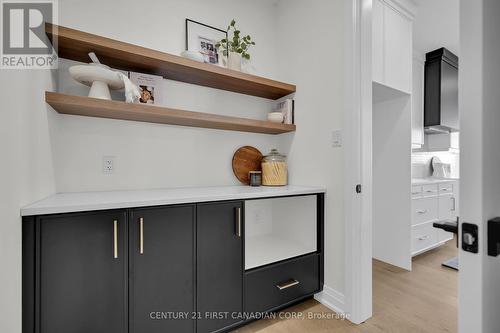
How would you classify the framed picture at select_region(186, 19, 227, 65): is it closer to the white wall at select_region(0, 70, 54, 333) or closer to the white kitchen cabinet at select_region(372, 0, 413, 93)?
the white wall at select_region(0, 70, 54, 333)

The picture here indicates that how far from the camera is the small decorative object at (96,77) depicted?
1347mm

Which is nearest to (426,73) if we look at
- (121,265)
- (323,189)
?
(323,189)

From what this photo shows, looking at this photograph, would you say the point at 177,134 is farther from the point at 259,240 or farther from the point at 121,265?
the point at 259,240

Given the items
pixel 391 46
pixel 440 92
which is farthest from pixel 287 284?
pixel 440 92

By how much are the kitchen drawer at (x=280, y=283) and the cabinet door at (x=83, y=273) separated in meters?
0.73

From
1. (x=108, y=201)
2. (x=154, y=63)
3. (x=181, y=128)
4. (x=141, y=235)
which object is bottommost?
(x=141, y=235)

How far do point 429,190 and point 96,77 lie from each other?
11.3ft

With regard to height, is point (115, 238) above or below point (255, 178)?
below

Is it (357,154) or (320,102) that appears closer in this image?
(357,154)

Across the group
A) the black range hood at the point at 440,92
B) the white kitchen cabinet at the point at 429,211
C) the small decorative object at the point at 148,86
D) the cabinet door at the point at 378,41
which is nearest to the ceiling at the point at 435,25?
the black range hood at the point at 440,92

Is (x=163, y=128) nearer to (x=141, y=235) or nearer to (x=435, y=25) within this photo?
(x=141, y=235)

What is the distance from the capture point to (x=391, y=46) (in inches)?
92.2

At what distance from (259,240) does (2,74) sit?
1880 mm

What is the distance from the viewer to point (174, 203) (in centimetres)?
127
